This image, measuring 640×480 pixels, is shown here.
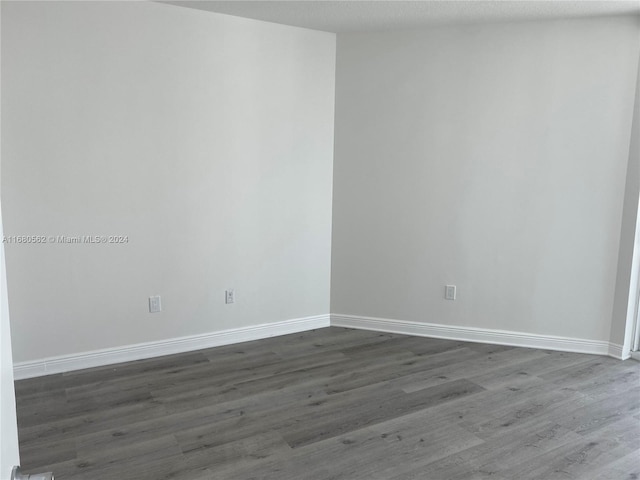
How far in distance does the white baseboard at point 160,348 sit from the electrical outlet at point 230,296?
0.25 m

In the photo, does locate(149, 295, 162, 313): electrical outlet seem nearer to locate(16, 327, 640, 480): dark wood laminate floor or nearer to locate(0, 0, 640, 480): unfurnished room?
locate(0, 0, 640, 480): unfurnished room

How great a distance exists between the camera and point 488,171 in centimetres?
384

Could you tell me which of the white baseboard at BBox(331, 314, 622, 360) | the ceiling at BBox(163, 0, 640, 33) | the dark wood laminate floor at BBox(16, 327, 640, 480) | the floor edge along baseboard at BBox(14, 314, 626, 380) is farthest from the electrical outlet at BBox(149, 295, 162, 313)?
the ceiling at BBox(163, 0, 640, 33)

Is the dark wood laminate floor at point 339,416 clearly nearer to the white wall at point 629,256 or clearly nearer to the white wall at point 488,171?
the white wall at point 629,256

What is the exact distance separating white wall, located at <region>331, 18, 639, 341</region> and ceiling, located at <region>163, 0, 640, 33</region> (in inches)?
6.7

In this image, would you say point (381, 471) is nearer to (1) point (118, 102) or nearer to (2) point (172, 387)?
(2) point (172, 387)

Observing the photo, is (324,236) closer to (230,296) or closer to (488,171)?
(230,296)

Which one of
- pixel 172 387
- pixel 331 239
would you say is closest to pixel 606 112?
pixel 331 239

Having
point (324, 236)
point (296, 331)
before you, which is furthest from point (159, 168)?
point (296, 331)

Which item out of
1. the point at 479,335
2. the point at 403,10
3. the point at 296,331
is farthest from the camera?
the point at 296,331

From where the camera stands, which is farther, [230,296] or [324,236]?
[324,236]

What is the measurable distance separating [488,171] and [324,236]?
147cm

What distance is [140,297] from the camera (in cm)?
351

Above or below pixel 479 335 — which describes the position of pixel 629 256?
above
